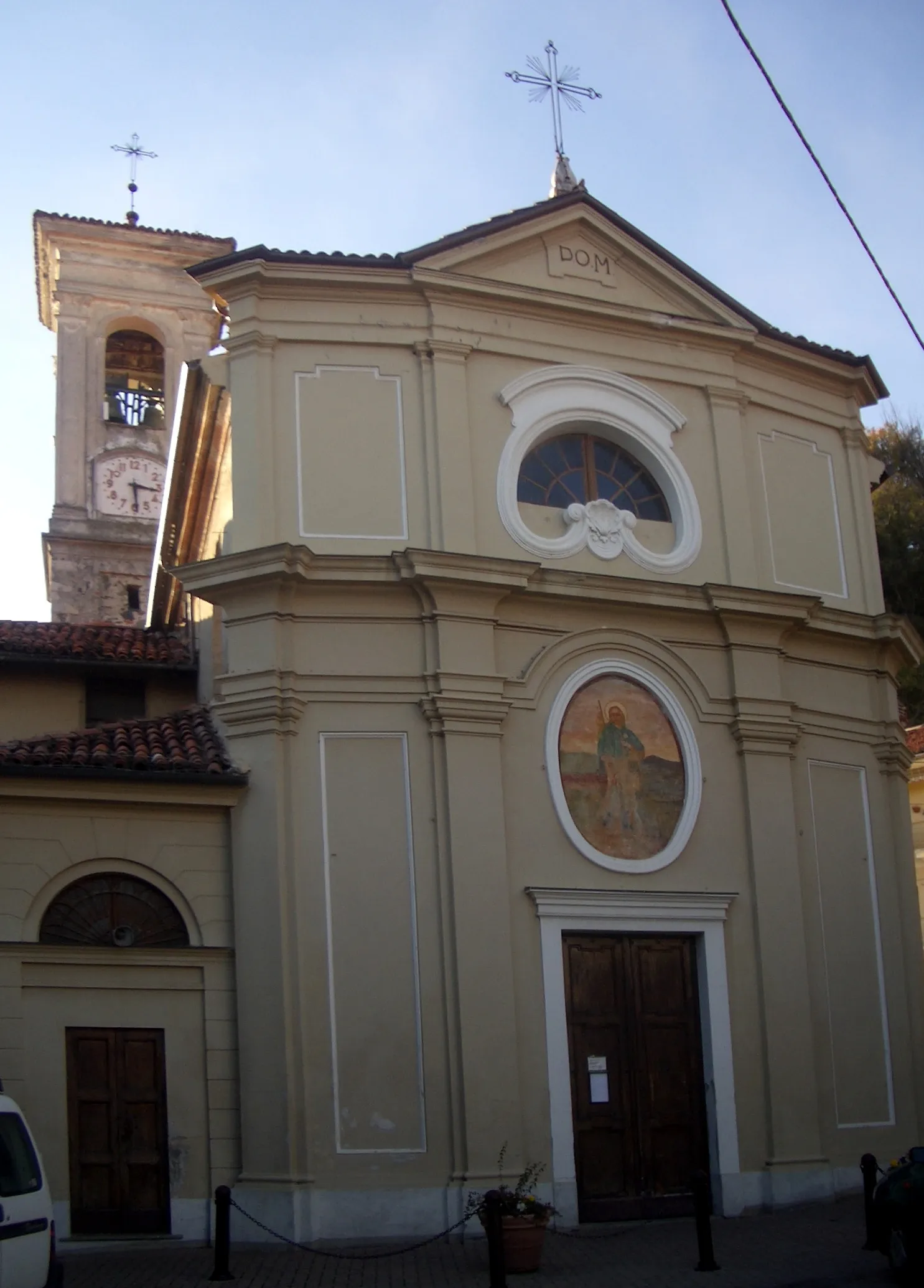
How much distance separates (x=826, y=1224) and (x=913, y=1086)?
309cm

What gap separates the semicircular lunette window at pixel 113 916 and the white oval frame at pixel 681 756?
3.85 metres

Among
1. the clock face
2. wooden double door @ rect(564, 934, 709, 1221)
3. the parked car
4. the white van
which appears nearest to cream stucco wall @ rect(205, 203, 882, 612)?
wooden double door @ rect(564, 934, 709, 1221)

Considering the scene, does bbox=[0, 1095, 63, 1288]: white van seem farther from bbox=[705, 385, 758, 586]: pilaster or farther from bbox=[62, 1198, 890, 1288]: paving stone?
bbox=[705, 385, 758, 586]: pilaster

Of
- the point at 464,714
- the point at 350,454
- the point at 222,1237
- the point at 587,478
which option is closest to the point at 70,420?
the point at 350,454

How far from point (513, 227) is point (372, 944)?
773cm

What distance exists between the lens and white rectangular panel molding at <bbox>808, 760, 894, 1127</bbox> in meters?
16.8

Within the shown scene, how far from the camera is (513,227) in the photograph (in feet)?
56.6

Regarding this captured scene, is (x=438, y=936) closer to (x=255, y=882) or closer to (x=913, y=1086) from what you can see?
(x=255, y=882)

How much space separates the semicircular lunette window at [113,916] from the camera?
14594mm

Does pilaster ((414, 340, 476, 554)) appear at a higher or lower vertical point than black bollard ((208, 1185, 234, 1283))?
higher

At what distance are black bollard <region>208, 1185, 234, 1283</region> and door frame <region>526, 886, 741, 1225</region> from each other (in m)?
3.60


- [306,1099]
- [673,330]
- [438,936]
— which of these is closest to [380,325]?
[673,330]

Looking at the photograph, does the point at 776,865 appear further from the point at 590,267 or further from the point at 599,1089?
the point at 590,267

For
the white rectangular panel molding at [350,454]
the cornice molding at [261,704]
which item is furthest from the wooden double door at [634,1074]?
the white rectangular panel molding at [350,454]
